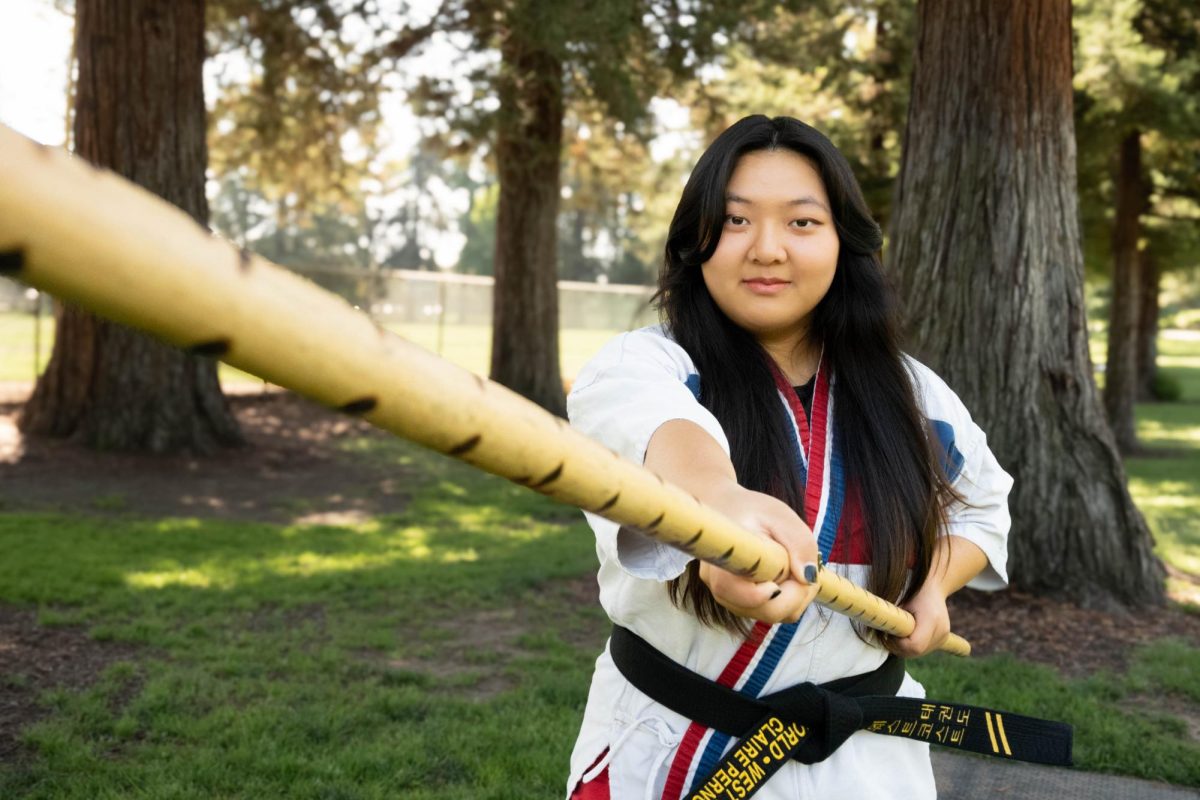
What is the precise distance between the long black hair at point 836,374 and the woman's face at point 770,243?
3 cm

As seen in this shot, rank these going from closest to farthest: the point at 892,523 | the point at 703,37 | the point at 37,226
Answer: the point at 37,226
the point at 892,523
the point at 703,37

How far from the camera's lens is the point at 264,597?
20.2ft

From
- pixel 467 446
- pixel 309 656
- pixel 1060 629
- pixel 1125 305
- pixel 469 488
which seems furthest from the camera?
pixel 1125 305

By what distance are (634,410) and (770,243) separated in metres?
0.46

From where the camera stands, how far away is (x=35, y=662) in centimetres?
485

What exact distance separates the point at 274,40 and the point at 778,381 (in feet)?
43.3

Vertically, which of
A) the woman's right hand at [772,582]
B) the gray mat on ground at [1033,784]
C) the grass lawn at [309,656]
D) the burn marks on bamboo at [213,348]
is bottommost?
the grass lawn at [309,656]

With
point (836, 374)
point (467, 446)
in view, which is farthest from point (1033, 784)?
point (467, 446)

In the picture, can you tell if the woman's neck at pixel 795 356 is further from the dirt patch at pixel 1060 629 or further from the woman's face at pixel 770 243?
the dirt patch at pixel 1060 629

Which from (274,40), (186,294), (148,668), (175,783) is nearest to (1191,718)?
(175,783)

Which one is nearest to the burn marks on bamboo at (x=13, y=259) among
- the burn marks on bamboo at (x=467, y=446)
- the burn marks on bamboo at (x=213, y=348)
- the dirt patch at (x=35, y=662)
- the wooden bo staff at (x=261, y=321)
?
the wooden bo staff at (x=261, y=321)

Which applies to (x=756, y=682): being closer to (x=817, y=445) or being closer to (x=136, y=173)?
(x=817, y=445)

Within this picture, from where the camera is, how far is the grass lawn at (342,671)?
3855 millimetres

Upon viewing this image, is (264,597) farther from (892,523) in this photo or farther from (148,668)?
(892,523)
